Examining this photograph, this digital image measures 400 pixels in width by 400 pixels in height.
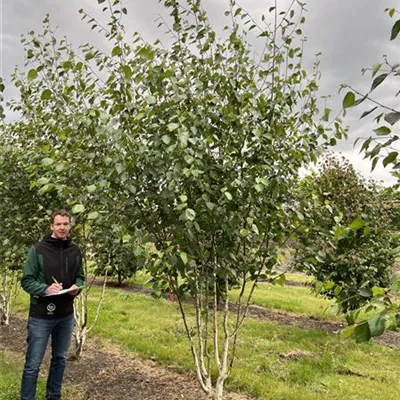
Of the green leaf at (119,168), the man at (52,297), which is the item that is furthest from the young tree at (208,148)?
the man at (52,297)

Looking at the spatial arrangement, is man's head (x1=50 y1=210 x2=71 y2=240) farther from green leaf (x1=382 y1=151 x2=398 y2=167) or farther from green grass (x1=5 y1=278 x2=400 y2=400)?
green leaf (x1=382 y1=151 x2=398 y2=167)

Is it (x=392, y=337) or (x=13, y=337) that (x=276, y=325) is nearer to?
(x=392, y=337)

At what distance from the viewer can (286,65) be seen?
4.14 m

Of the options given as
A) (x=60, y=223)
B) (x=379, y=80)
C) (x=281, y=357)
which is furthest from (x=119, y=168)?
(x=281, y=357)

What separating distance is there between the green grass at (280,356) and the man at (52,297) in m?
1.10

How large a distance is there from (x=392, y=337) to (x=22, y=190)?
10.6 metres

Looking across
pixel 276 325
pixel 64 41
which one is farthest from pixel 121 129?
pixel 276 325

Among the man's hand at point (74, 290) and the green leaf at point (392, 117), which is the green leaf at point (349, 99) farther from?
the man's hand at point (74, 290)

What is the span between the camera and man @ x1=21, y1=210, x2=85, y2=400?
4.85 metres

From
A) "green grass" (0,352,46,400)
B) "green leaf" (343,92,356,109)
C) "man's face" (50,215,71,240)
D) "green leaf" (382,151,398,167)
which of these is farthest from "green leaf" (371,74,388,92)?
"green grass" (0,352,46,400)

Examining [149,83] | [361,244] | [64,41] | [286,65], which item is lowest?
[361,244]

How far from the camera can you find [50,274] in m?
5.05

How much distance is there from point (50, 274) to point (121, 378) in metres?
2.60

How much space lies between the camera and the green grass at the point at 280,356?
6367 millimetres
